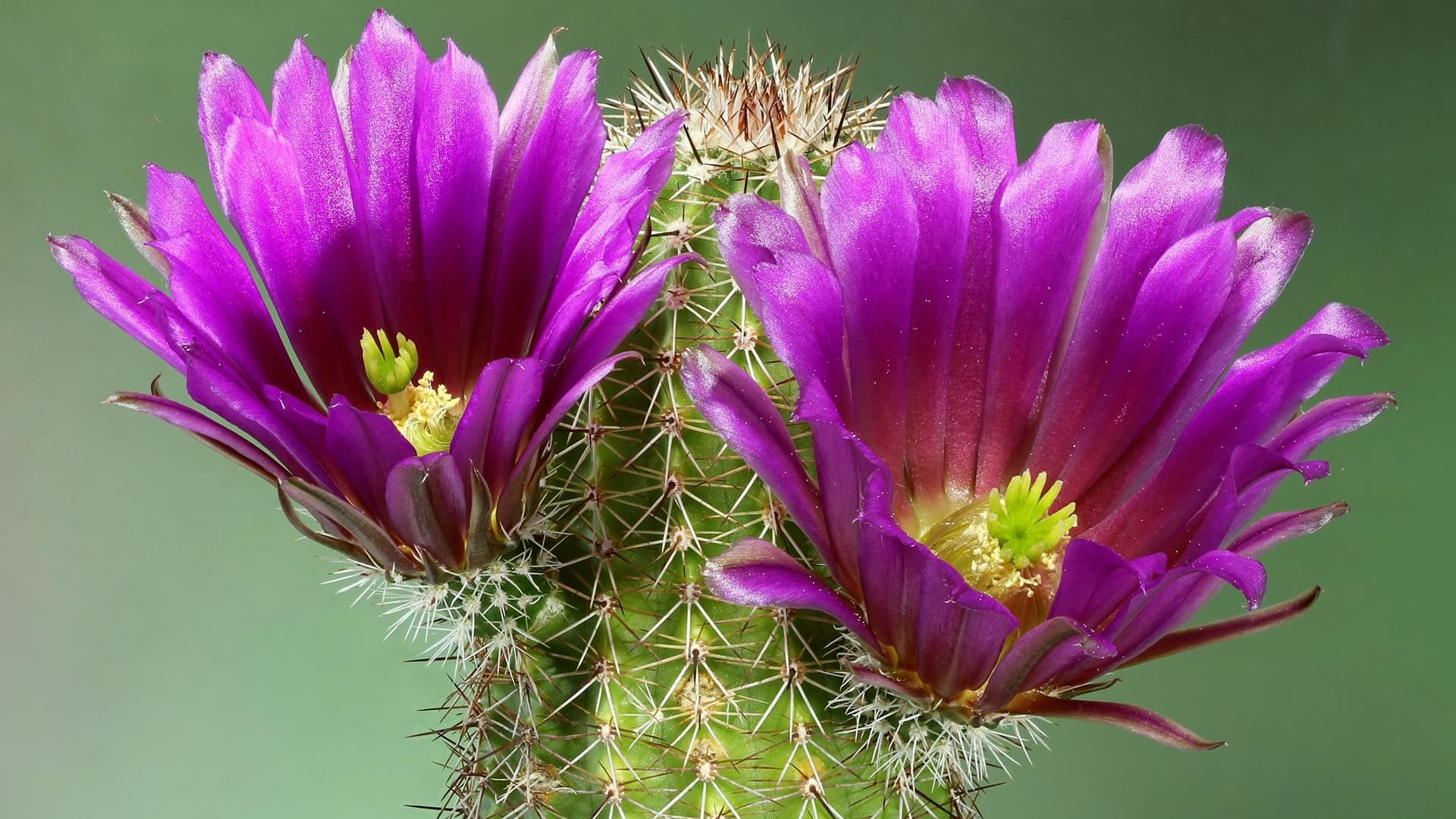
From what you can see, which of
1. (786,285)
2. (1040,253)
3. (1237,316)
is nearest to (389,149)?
(786,285)

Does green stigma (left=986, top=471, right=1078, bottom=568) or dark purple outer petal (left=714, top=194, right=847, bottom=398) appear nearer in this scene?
dark purple outer petal (left=714, top=194, right=847, bottom=398)

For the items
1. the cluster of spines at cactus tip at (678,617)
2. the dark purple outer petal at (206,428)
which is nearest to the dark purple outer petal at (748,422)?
the cluster of spines at cactus tip at (678,617)

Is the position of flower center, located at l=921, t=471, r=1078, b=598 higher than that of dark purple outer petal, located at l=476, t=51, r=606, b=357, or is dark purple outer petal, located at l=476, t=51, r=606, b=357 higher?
dark purple outer petal, located at l=476, t=51, r=606, b=357

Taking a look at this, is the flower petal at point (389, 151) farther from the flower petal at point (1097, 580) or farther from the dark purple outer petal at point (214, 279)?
the flower petal at point (1097, 580)

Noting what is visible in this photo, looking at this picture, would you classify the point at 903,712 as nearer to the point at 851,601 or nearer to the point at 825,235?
the point at 851,601

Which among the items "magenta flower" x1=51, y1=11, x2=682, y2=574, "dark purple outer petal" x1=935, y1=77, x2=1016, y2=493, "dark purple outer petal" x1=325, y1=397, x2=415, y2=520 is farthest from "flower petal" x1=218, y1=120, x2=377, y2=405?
"dark purple outer petal" x1=935, y1=77, x2=1016, y2=493

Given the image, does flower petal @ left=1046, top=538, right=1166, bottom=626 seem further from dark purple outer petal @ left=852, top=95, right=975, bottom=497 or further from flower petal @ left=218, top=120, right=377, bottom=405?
flower petal @ left=218, top=120, right=377, bottom=405

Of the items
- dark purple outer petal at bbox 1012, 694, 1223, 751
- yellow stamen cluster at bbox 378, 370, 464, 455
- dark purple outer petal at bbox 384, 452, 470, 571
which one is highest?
yellow stamen cluster at bbox 378, 370, 464, 455
